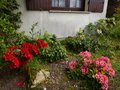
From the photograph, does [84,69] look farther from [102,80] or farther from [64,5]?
[64,5]

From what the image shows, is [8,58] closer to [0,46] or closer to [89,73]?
[0,46]

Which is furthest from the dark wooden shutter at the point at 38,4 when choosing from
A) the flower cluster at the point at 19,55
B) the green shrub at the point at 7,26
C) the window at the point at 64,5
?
the flower cluster at the point at 19,55

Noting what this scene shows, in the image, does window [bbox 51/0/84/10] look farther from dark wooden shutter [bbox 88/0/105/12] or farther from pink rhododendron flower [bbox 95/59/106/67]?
pink rhododendron flower [bbox 95/59/106/67]

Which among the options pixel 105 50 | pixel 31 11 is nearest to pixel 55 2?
pixel 31 11

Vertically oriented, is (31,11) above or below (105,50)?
above

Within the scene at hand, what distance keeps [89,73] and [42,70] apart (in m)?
1.04

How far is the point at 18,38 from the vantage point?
4.76 metres


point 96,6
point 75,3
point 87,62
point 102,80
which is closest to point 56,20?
point 75,3

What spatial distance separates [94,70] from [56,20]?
3084 mm

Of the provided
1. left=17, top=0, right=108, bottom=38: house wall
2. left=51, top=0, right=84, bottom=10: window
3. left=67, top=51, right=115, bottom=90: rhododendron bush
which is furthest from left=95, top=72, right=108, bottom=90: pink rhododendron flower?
left=51, top=0, right=84, bottom=10: window

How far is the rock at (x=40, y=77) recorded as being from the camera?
3898mm

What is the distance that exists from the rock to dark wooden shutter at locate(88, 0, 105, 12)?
399cm

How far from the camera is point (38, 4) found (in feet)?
20.1

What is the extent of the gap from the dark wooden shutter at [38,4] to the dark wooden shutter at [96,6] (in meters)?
1.87
